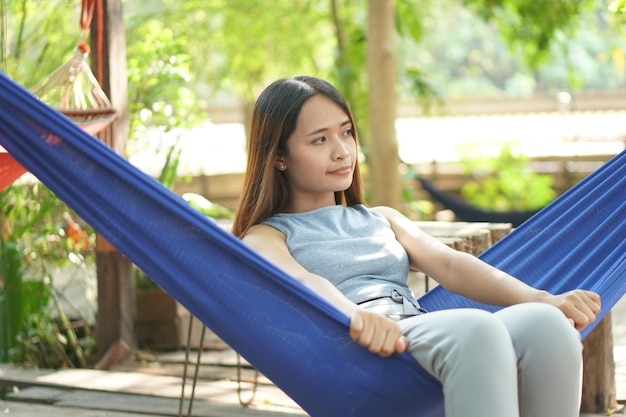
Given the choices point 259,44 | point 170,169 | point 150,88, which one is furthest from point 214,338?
point 259,44

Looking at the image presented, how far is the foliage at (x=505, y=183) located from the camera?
7359 mm

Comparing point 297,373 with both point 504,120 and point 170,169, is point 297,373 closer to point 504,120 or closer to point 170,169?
point 170,169

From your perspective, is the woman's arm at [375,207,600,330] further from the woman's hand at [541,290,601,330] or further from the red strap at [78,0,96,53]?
the red strap at [78,0,96,53]

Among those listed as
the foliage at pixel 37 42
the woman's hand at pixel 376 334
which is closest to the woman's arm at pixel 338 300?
the woman's hand at pixel 376 334

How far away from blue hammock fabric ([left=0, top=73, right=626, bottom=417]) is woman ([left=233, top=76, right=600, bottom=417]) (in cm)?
6

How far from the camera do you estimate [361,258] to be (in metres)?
1.97

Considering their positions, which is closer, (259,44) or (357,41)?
(357,41)

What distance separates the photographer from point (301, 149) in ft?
6.51

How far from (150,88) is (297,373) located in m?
2.40

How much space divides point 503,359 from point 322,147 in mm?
654

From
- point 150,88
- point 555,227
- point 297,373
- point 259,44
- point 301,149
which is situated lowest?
point 297,373

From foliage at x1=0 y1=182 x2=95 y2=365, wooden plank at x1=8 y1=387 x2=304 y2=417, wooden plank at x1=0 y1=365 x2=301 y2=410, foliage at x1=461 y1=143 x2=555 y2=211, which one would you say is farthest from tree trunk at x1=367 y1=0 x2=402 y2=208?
foliage at x1=461 y1=143 x2=555 y2=211

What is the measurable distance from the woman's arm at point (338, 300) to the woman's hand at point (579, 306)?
343mm

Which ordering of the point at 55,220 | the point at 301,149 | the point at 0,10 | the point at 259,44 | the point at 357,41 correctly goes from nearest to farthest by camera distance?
the point at 301,149 → the point at 0,10 → the point at 55,220 → the point at 357,41 → the point at 259,44
